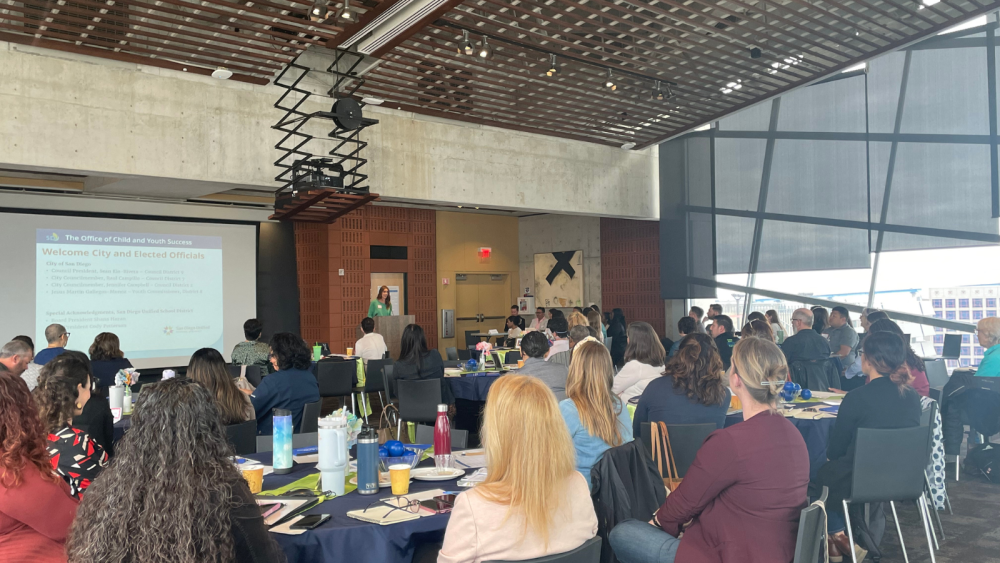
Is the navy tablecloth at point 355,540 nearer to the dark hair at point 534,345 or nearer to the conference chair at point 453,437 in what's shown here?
the conference chair at point 453,437

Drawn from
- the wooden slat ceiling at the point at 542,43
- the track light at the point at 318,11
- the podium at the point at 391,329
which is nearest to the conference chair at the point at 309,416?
the track light at the point at 318,11

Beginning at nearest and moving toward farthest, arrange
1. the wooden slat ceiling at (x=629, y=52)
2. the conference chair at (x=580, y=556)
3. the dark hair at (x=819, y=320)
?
the conference chair at (x=580, y=556) → the wooden slat ceiling at (x=629, y=52) → the dark hair at (x=819, y=320)

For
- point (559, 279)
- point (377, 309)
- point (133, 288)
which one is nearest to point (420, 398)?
point (377, 309)

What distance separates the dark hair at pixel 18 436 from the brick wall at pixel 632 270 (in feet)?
37.7

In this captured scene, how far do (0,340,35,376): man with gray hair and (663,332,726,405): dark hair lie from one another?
14.8ft

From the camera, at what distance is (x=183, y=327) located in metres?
10.4

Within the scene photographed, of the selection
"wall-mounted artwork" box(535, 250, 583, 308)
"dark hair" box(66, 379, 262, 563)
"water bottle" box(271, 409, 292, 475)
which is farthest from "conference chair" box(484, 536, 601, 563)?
"wall-mounted artwork" box(535, 250, 583, 308)

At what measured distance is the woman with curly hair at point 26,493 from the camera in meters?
1.95

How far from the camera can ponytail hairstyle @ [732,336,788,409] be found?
7.94 ft

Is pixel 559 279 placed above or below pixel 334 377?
above

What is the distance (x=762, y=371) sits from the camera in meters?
2.43

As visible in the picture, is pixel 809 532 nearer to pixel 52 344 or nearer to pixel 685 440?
pixel 685 440

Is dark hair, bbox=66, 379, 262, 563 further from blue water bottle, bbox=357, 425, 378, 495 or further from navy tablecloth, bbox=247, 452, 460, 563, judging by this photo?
blue water bottle, bbox=357, 425, 378, 495

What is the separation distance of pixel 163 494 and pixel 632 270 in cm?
1253
